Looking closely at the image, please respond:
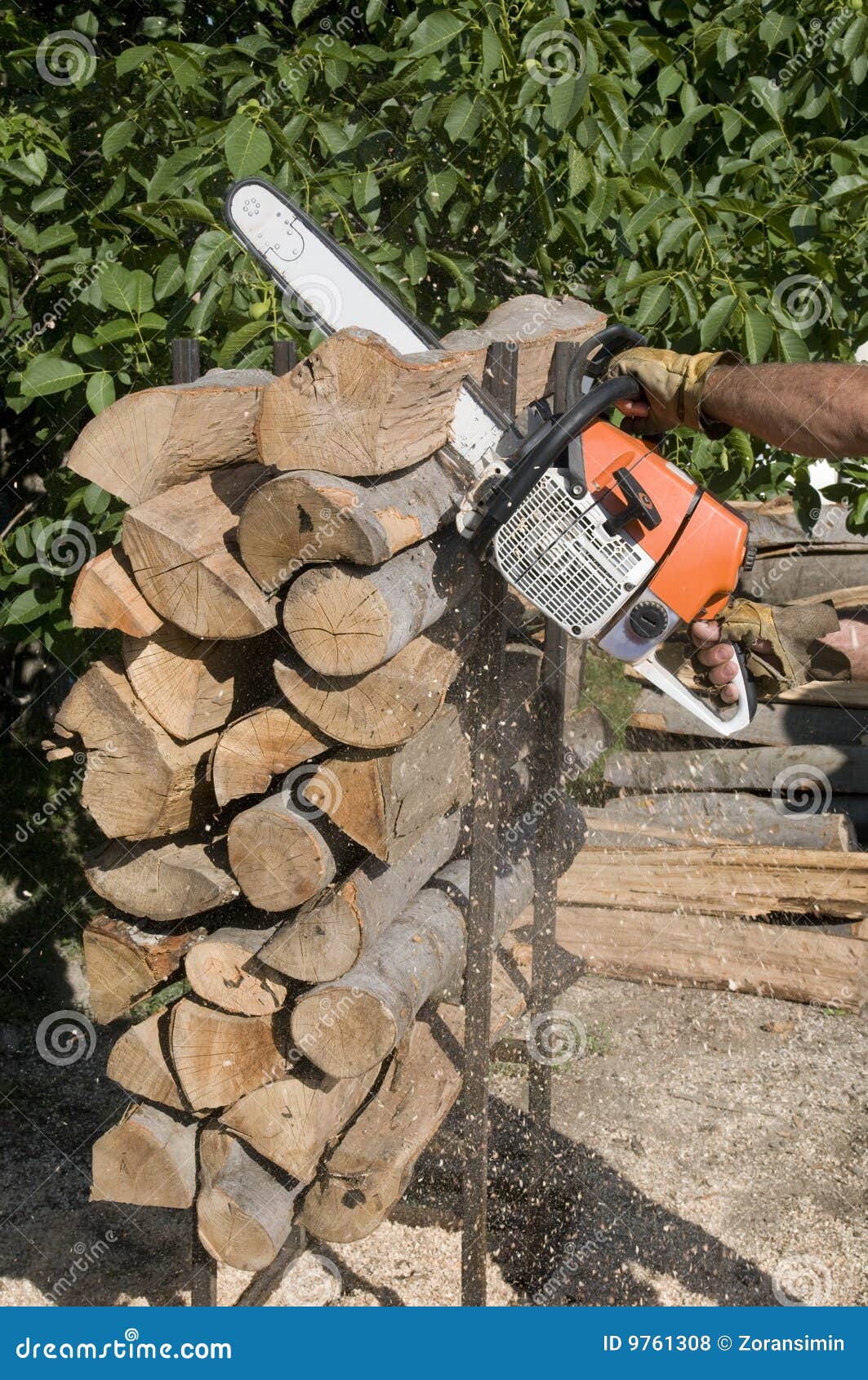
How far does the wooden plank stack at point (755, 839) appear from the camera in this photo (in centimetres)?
480

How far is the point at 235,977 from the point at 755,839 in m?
3.41

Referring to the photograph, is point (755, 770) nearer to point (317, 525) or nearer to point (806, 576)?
point (806, 576)

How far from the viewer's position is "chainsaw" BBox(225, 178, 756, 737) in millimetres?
2115

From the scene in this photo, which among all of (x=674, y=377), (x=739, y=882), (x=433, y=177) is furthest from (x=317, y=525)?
(x=739, y=882)

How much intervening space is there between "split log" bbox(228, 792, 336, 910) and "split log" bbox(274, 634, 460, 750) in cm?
23

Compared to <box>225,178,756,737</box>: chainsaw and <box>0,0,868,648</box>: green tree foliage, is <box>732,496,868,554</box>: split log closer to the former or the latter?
<box>0,0,868,648</box>: green tree foliage

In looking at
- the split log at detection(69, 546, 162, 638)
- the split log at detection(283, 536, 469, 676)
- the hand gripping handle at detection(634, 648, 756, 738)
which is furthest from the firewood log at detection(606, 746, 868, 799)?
the split log at detection(69, 546, 162, 638)

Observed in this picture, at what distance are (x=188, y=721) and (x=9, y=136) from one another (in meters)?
1.66

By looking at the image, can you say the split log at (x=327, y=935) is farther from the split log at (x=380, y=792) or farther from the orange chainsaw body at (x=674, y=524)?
the orange chainsaw body at (x=674, y=524)

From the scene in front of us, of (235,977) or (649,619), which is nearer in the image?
(649,619)

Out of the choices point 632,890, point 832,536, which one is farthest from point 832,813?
point 832,536

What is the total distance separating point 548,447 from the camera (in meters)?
2.07

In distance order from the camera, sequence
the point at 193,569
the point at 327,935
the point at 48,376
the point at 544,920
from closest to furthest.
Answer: the point at 193,569 < the point at 327,935 < the point at 48,376 < the point at 544,920

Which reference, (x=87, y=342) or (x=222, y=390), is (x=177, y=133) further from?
(x=222, y=390)
